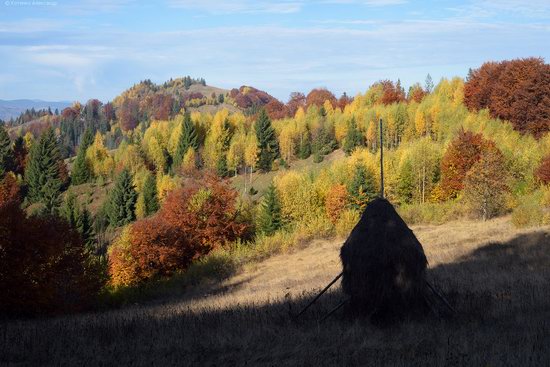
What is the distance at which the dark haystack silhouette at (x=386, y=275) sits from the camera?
33.8ft

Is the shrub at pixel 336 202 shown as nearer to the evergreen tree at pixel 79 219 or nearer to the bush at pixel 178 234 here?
the bush at pixel 178 234

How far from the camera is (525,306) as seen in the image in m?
11.1

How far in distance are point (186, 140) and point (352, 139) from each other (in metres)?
32.1

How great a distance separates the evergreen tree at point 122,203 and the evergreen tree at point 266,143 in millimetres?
29873

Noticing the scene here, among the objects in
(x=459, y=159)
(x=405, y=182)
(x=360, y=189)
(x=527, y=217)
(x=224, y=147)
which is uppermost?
(x=224, y=147)

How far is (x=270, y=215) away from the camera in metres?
60.6

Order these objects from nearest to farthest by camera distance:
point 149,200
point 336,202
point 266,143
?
point 336,202 → point 149,200 → point 266,143

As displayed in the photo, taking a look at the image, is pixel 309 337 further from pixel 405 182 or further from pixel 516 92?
pixel 516 92

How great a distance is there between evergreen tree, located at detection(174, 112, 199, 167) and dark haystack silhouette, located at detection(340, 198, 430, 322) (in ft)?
325

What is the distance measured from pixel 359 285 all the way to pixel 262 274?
2349cm

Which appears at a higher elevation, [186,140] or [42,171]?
[186,140]

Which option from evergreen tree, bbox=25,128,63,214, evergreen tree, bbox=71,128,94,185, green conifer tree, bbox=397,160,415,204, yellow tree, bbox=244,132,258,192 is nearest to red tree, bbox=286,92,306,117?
yellow tree, bbox=244,132,258,192

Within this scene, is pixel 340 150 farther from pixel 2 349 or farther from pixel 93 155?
pixel 2 349

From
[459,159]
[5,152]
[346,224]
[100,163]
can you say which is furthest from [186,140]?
[346,224]
